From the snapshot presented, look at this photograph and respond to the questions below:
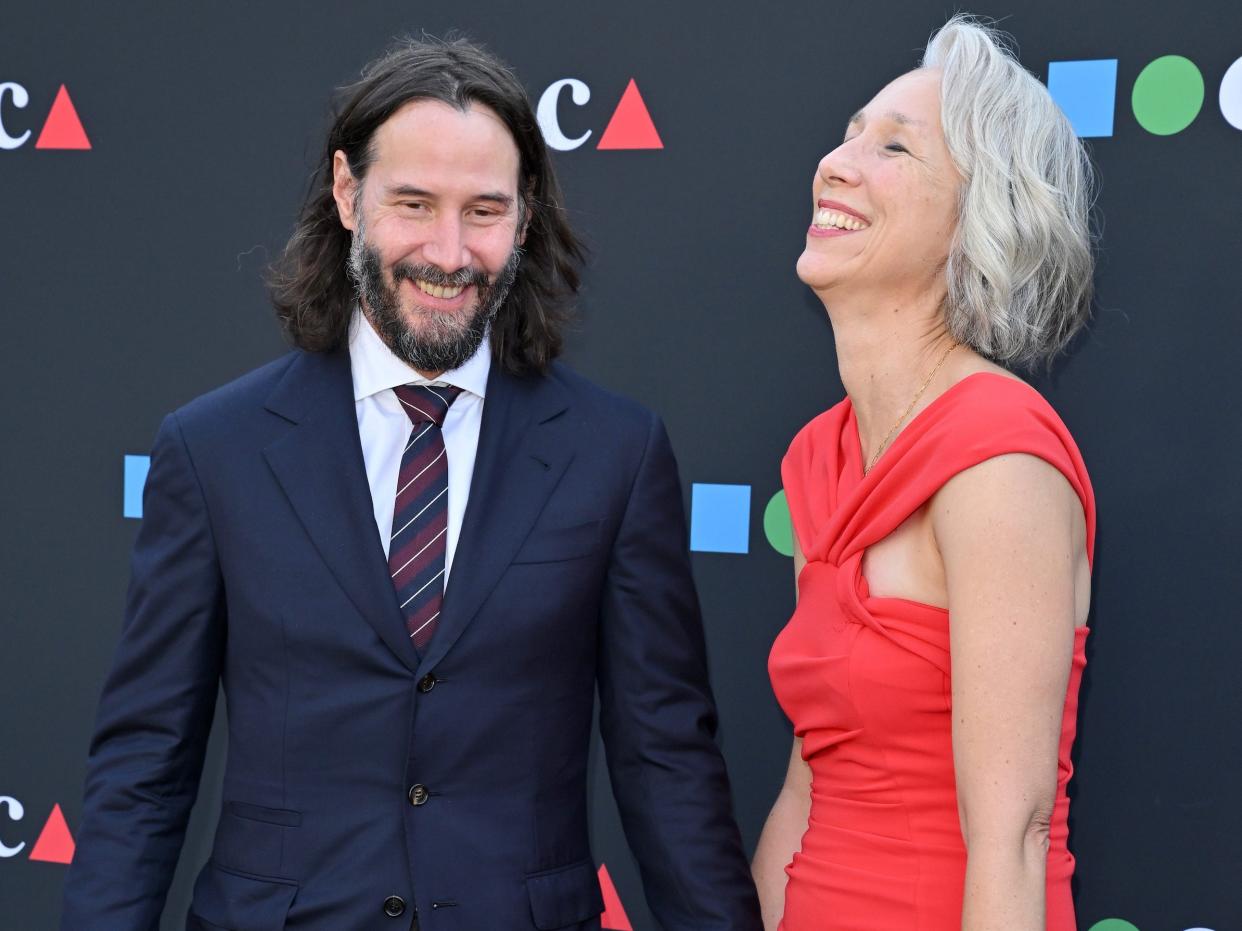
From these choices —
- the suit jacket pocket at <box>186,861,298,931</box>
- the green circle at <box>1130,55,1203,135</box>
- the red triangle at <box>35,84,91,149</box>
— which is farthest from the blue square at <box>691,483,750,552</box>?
the red triangle at <box>35,84,91,149</box>

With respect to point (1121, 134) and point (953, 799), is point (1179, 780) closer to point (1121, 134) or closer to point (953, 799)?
point (953, 799)

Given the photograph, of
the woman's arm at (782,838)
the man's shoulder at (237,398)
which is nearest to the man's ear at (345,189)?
the man's shoulder at (237,398)

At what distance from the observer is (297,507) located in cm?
171

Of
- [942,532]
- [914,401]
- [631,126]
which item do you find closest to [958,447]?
[942,532]

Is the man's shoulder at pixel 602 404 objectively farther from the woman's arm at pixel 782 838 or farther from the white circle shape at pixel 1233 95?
the white circle shape at pixel 1233 95

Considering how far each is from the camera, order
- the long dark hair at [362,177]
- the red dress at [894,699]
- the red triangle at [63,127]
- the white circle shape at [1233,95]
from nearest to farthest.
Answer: the red dress at [894,699] < the long dark hair at [362,177] < the white circle shape at [1233,95] < the red triangle at [63,127]

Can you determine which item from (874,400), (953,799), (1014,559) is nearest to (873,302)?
(874,400)

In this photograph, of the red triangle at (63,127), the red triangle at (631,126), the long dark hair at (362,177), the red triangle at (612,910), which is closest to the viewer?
the long dark hair at (362,177)

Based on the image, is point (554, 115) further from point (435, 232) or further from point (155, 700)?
point (155, 700)

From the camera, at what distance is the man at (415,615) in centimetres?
168

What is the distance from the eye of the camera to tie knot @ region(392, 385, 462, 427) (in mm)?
1813

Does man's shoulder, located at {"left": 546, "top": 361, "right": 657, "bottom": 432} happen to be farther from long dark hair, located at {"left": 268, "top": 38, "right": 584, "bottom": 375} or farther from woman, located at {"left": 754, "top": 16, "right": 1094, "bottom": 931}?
woman, located at {"left": 754, "top": 16, "right": 1094, "bottom": 931}

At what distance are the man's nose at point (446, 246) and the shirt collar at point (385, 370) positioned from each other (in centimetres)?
12

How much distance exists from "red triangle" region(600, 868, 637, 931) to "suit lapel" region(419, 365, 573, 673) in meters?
1.23
